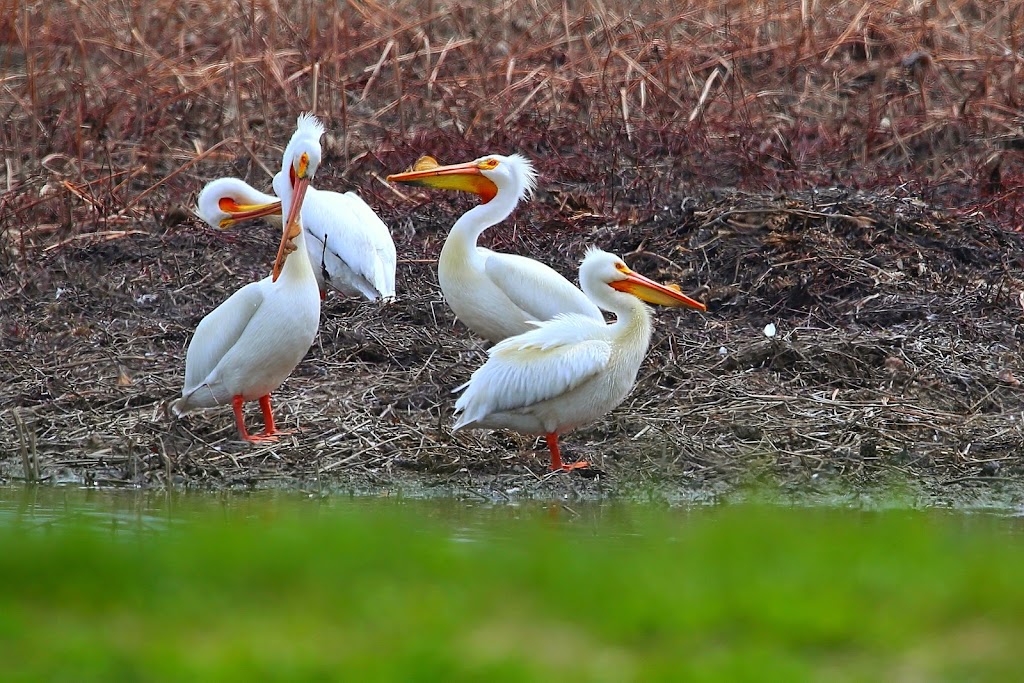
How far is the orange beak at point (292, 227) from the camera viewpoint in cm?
682

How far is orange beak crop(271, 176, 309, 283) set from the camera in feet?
22.4

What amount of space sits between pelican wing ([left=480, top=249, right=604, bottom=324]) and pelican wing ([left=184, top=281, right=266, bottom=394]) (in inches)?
49.0

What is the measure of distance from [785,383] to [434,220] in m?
3.18

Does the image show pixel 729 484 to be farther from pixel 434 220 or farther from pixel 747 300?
pixel 434 220

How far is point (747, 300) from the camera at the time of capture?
8.28 meters

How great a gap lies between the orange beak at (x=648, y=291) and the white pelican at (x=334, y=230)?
171cm

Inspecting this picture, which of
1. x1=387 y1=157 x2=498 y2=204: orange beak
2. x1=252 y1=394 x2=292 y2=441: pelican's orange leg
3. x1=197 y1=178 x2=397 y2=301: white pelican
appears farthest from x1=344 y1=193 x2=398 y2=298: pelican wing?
x1=252 y1=394 x2=292 y2=441: pelican's orange leg

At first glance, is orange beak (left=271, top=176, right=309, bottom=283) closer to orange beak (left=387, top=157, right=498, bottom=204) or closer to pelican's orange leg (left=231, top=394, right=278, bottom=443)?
pelican's orange leg (left=231, top=394, right=278, bottom=443)

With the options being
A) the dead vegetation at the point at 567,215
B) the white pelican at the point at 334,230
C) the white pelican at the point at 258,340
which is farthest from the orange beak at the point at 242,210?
the white pelican at the point at 258,340

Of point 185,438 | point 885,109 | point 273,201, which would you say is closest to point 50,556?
point 185,438

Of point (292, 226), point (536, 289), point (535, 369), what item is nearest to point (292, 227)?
point (292, 226)

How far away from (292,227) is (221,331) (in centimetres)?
60

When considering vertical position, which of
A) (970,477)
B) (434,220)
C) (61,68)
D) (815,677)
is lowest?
(970,477)

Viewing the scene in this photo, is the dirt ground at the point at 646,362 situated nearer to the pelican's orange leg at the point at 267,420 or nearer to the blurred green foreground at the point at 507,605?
the pelican's orange leg at the point at 267,420
